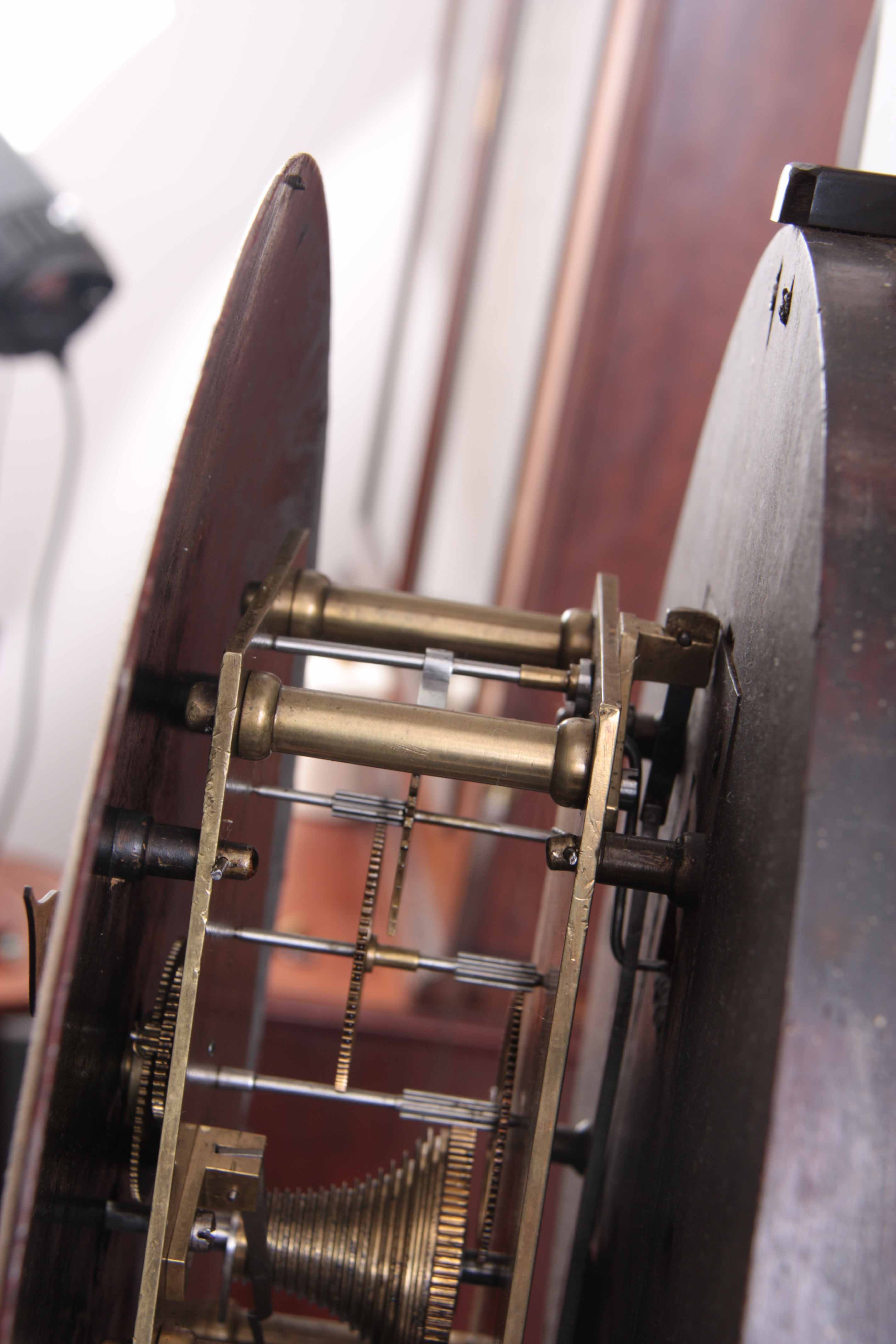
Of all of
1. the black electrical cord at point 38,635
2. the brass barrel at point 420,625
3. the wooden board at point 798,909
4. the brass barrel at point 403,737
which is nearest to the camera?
the wooden board at point 798,909

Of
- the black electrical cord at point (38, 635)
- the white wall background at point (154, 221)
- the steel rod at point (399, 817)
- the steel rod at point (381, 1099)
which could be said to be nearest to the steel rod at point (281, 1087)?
the steel rod at point (381, 1099)

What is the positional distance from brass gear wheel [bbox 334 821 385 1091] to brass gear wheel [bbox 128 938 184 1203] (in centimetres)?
7

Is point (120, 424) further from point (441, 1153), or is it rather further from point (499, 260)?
point (441, 1153)

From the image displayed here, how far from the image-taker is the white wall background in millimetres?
2512

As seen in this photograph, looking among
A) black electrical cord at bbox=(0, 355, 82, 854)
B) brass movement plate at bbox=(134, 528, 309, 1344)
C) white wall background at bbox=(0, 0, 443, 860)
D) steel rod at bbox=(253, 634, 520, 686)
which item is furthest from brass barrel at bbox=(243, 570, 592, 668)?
white wall background at bbox=(0, 0, 443, 860)

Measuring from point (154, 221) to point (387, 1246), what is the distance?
8.19 feet

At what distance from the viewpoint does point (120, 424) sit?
2633 mm

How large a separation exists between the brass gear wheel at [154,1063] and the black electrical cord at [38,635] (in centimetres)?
201

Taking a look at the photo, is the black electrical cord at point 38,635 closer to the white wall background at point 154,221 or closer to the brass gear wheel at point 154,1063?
the white wall background at point 154,221

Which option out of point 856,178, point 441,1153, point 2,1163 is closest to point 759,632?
point 856,178

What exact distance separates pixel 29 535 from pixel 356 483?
0.76 meters

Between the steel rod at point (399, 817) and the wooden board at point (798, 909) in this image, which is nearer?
the wooden board at point (798, 909)

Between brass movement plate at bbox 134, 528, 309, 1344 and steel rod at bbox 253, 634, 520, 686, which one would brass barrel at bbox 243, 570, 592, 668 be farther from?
brass movement plate at bbox 134, 528, 309, 1344

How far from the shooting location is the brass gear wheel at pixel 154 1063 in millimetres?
426
